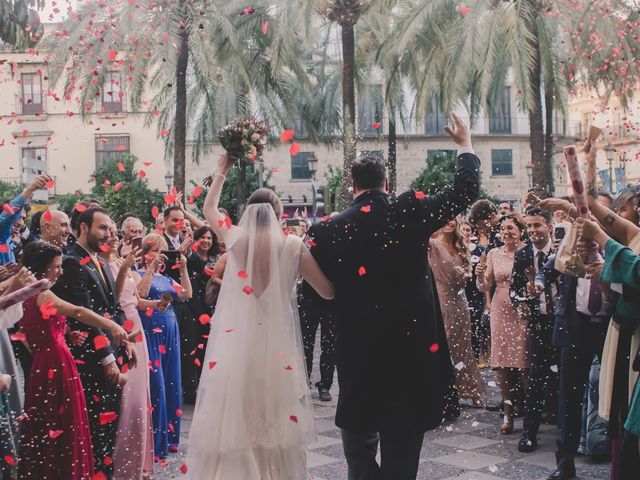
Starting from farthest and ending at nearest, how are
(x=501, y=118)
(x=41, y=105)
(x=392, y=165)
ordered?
(x=501, y=118) → (x=41, y=105) → (x=392, y=165)

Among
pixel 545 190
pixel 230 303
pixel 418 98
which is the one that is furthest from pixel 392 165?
pixel 230 303

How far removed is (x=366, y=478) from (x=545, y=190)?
14676mm

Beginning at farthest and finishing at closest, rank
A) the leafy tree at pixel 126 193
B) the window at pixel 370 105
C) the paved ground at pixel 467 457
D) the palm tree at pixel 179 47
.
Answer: the leafy tree at pixel 126 193
the window at pixel 370 105
the palm tree at pixel 179 47
the paved ground at pixel 467 457

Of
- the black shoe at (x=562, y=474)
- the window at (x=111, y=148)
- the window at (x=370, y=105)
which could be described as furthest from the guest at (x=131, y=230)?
the window at (x=111, y=148)

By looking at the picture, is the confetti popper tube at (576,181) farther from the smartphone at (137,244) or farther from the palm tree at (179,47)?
the palm tree at (179,47)

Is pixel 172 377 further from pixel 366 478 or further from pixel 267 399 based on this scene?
pixel 366 478

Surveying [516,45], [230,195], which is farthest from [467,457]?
[230,195]

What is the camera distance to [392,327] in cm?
436

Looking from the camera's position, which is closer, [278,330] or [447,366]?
[447,366]

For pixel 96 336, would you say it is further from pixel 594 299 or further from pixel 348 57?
pixel 348 57

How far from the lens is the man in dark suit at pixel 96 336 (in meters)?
5.75

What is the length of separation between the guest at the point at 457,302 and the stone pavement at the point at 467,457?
1.93 ft

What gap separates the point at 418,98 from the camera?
22.5 meters

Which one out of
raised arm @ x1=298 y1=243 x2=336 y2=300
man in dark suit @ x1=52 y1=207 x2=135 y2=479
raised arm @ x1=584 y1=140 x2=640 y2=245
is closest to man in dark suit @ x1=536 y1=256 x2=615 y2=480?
raised arm @ x1=584 y1=140 x2=640 y2=245
